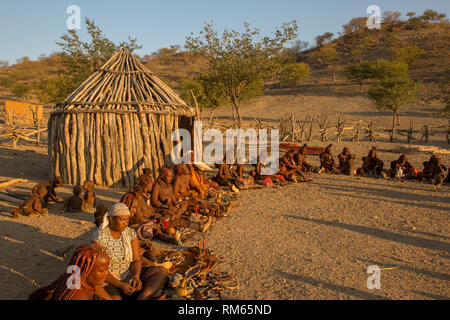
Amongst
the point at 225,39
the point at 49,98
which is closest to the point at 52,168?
the point at 225,39

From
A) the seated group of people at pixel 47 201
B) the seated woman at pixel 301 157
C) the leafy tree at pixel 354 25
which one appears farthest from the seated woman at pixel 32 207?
the leafy tree at pixel 354 25

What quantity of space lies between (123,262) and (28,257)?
78.9 inches

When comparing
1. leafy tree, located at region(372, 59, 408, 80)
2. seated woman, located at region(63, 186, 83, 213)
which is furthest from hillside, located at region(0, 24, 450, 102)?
seated woman, located at region(63, 186, 83, 213)

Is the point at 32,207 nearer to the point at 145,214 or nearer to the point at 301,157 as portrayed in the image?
the point at 145,214

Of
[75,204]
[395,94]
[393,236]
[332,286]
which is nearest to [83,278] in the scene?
[332,286]

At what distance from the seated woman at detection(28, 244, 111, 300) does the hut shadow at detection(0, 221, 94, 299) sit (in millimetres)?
1030

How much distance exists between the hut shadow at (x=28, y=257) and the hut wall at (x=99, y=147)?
270cm

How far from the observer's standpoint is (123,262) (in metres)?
3.39

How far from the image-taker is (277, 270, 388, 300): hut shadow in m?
3.55

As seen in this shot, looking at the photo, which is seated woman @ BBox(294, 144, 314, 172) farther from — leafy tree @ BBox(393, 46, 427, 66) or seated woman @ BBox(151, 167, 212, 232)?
leafy tree @ BBox(393, 46, 427, 66)

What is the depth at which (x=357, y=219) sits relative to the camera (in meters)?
6.29

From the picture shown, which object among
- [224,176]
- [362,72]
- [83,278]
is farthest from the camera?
[362,72]

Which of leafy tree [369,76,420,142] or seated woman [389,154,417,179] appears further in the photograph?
leafy tree [369,76,420,142]
